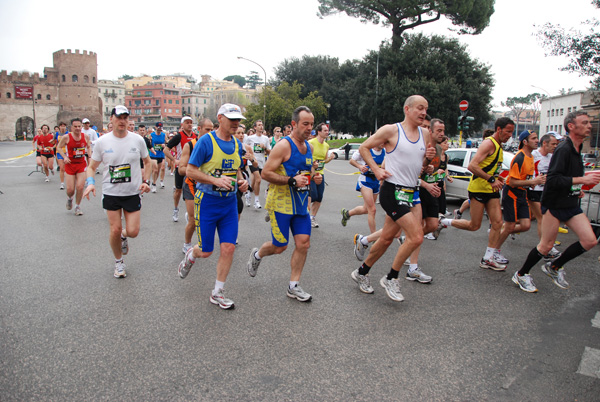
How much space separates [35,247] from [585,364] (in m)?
7.12

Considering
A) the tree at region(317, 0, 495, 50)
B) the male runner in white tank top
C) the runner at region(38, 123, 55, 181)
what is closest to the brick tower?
the tree at region(317, 0, 495, 50)

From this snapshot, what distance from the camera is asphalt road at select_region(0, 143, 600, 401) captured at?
2945 mm

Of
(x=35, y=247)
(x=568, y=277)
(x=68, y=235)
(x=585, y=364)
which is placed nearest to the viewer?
Result: (x=585, y=364)

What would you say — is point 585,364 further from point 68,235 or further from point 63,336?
point 68,235

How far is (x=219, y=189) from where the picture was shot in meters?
4.29

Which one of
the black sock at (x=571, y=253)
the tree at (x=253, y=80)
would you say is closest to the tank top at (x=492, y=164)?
the black sock at (x=571, y=253)

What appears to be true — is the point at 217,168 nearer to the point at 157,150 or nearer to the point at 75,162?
the point at 75,162

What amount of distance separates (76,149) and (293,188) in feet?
23.4

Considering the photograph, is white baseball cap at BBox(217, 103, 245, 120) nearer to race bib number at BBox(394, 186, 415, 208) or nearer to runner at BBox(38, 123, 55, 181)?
race bib number at BBox(394, 186, 415, 208)

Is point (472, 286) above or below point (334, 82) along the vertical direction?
below

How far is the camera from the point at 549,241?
470 centimetres

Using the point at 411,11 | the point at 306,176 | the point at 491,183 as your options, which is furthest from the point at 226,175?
the point at 411,11

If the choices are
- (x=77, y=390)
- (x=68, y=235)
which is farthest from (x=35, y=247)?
(x=77, y=390)

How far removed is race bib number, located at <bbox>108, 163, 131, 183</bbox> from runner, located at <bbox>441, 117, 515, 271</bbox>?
14.1 feet
